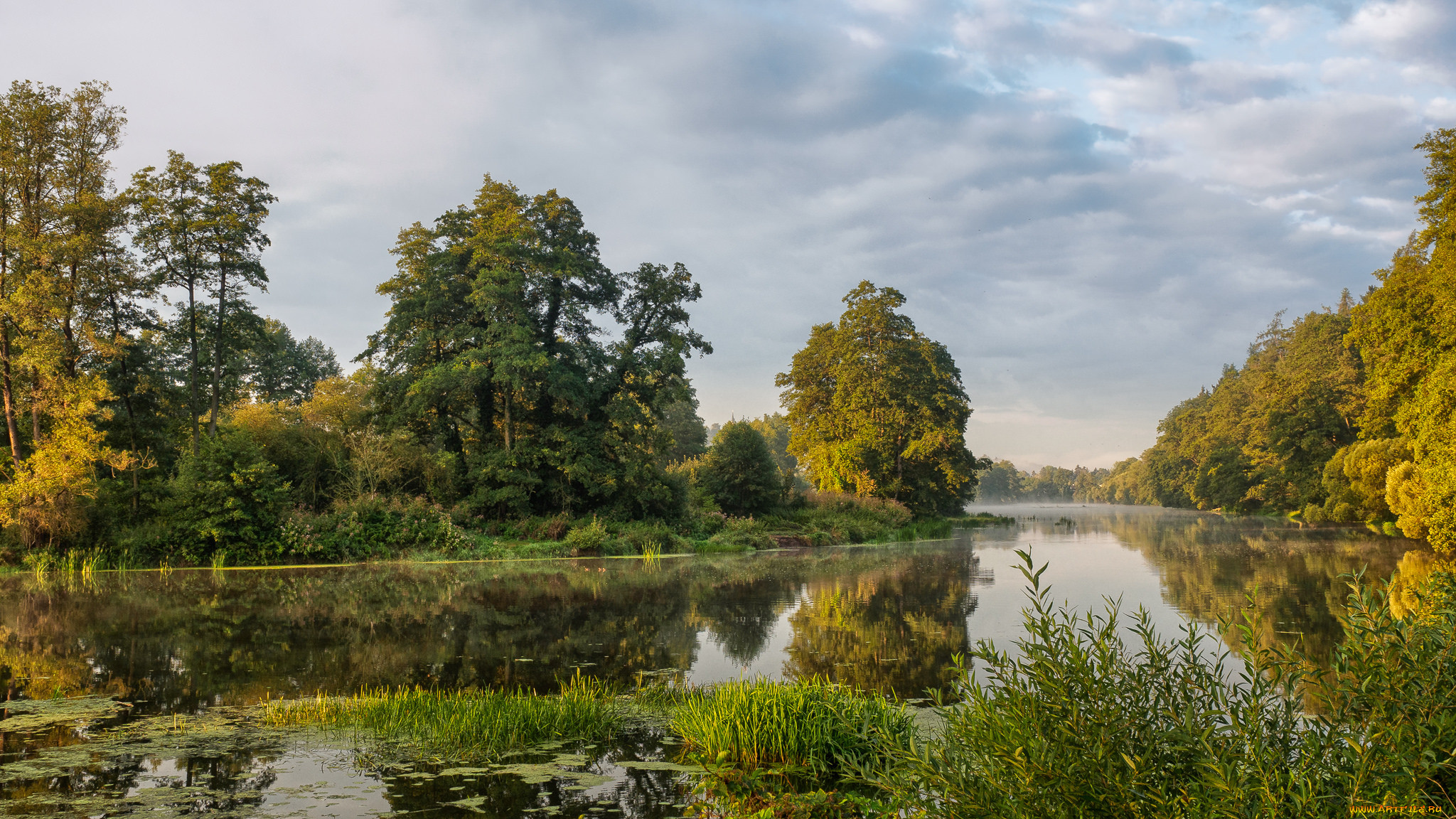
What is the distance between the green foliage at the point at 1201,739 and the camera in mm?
2467

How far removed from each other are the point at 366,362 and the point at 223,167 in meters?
8.54

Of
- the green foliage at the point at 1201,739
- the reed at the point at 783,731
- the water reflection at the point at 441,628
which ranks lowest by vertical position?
the water reflection at the point at 441,628

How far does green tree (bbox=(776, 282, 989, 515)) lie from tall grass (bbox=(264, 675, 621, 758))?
3761 centimetres

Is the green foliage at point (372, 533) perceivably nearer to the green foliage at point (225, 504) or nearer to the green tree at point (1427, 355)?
the green foliage at point (225, 504)

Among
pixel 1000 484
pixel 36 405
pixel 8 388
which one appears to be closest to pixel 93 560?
pixel 36 405

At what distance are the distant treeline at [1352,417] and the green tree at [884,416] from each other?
18888 millimetres

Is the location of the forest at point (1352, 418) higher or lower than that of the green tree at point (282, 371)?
lower

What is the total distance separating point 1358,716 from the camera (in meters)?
2.94

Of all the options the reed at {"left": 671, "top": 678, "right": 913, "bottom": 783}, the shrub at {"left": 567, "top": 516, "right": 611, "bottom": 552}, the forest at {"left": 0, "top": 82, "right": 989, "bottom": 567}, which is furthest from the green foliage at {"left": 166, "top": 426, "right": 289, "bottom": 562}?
the reed at {"left": 671, "top": 678, "right": 913, "bottom": 783}

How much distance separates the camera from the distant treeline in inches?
894

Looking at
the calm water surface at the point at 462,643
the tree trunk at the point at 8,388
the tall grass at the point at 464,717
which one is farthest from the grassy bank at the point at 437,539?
the tall grass at the point at 464,717

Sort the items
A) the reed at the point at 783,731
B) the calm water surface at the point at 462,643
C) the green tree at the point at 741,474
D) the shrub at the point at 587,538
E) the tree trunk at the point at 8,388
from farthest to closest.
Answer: the green tree at the point at 741,474 < the shrub at the point at 587,538 < the tree trunk at the point at 8,388 < the reed at the point at 783,731 < the calm water surface at the point at 462,643

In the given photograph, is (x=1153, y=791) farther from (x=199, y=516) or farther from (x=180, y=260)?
(x=180, y=260)

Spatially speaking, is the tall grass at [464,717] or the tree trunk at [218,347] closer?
the tall grass at [464,717]
